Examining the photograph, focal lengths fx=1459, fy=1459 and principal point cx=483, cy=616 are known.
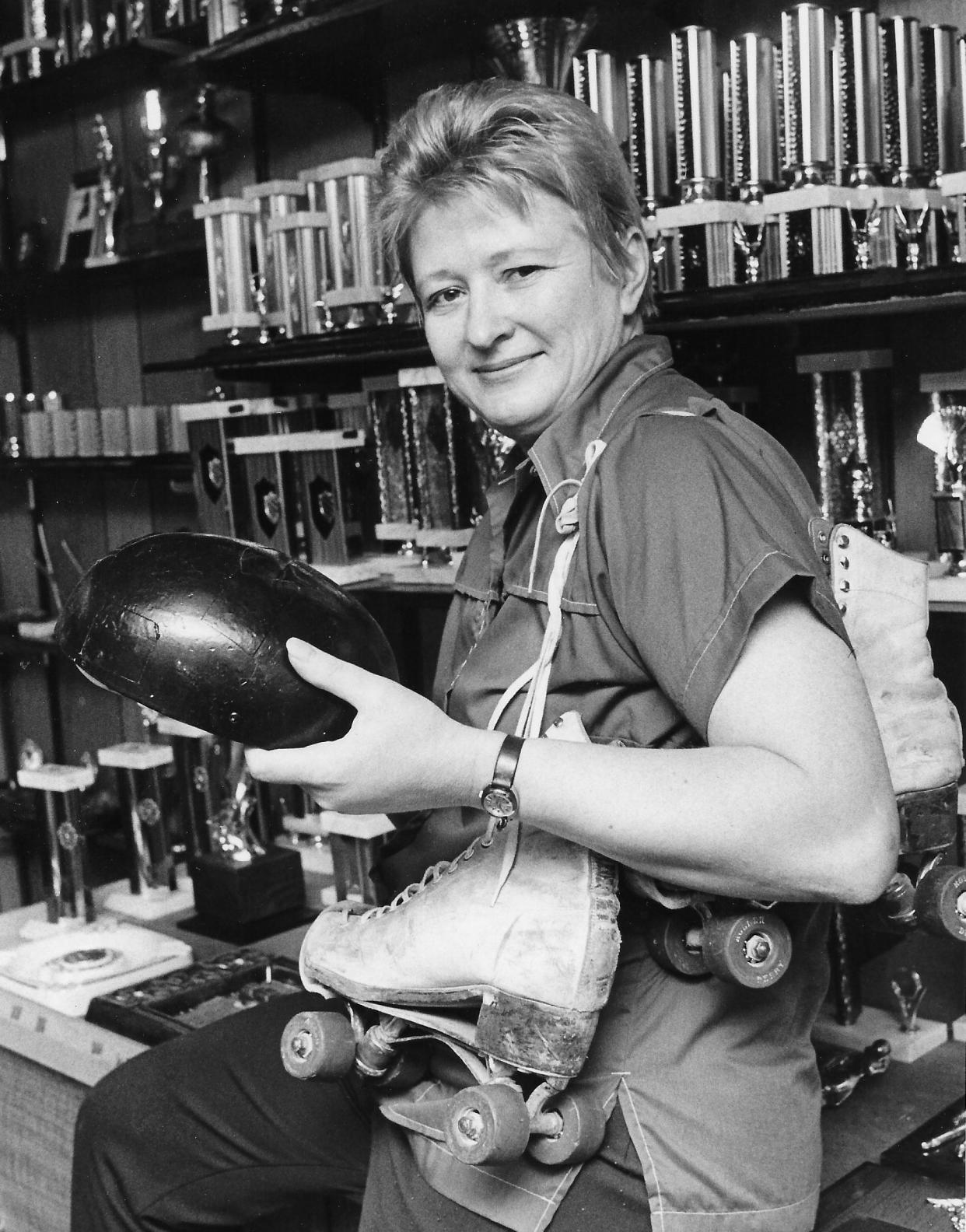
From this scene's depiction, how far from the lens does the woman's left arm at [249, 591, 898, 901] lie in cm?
100

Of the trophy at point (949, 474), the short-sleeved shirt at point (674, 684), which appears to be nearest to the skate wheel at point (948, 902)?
the short-sleeved shirt at point (674, 684)

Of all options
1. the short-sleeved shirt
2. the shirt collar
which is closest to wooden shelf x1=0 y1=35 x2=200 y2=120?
the shirt collar

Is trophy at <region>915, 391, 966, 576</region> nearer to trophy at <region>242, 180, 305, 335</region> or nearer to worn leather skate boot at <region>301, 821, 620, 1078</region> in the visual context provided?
A: worn leather skate boot at <region>301, 821, 620, 1078</region>

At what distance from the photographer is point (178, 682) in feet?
3.71

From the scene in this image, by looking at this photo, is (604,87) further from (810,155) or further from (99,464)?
(99,464)

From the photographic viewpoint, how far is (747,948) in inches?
43.4

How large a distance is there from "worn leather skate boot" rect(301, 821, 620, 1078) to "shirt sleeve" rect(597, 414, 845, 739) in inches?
6.5

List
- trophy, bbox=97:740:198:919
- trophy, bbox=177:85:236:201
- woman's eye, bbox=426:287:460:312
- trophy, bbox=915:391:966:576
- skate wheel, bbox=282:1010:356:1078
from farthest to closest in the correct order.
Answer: trophy, bbox=177:85:236:201
trophy, bbox=97:740:198:919
trophy, bbox=915:391:966:576
woman's eye, bbox=426:287:460:312
skate wheel, bbox=282:1010:356:1078

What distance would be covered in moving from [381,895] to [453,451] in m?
0.98

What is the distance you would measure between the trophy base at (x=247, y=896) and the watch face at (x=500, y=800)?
54.6 inches

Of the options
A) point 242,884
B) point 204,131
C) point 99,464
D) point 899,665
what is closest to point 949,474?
point 899,665

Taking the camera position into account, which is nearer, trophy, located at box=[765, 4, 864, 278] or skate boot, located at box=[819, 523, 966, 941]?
skate boot, located at box=[819, 523, 966, 941]

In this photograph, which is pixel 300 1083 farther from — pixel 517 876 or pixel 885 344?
pixel 885 344

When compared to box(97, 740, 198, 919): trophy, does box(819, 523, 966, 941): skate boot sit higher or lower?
higher
